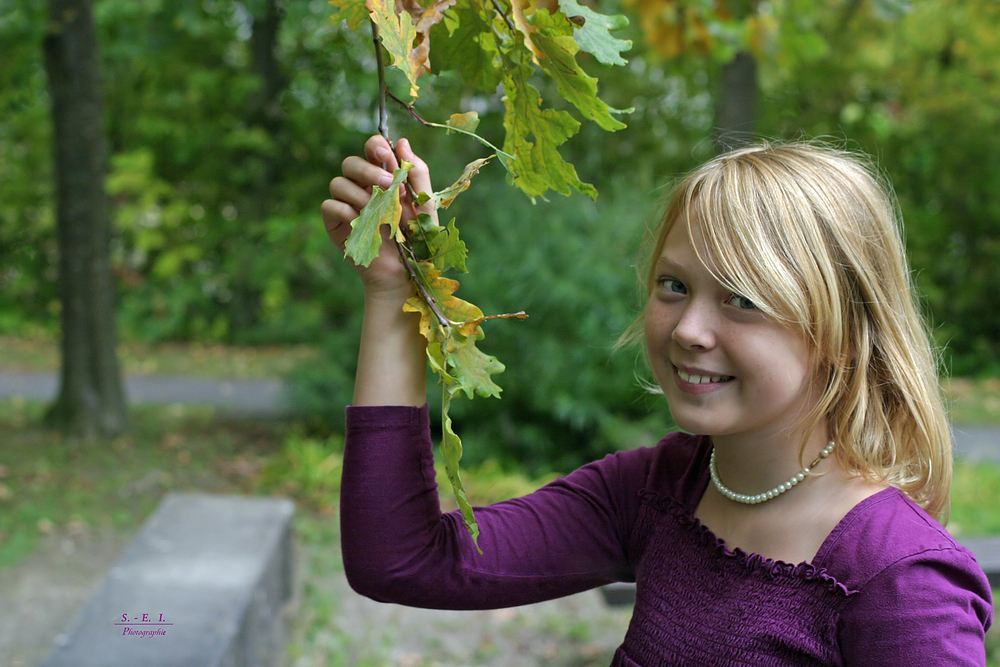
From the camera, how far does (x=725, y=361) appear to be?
1129 millimetres

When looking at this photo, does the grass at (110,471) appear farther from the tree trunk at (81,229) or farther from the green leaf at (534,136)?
the green leaf at (534,136)

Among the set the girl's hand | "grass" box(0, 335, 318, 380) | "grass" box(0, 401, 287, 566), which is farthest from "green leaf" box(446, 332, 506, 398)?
"grass" box(0, 335, 318, 380)

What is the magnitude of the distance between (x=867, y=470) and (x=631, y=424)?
362 cm

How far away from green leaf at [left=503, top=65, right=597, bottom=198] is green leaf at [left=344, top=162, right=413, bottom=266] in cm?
19

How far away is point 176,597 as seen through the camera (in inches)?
99.9

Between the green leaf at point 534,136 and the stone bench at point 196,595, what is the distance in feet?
5.21

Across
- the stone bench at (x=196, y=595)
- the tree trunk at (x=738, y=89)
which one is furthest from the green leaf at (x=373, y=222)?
the tree trunk at (x=738, y=89)

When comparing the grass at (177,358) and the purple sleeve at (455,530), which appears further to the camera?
the grass at (177,358)

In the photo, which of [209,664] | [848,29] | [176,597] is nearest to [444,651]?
[176,597]

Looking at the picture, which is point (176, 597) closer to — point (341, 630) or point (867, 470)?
point (341, 630)

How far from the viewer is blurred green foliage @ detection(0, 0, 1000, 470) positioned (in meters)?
4.82

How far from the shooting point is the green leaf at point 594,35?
1.07 m

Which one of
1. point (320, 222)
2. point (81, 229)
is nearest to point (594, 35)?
point (320, 222)

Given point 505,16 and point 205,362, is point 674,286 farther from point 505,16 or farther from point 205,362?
point 205,362
